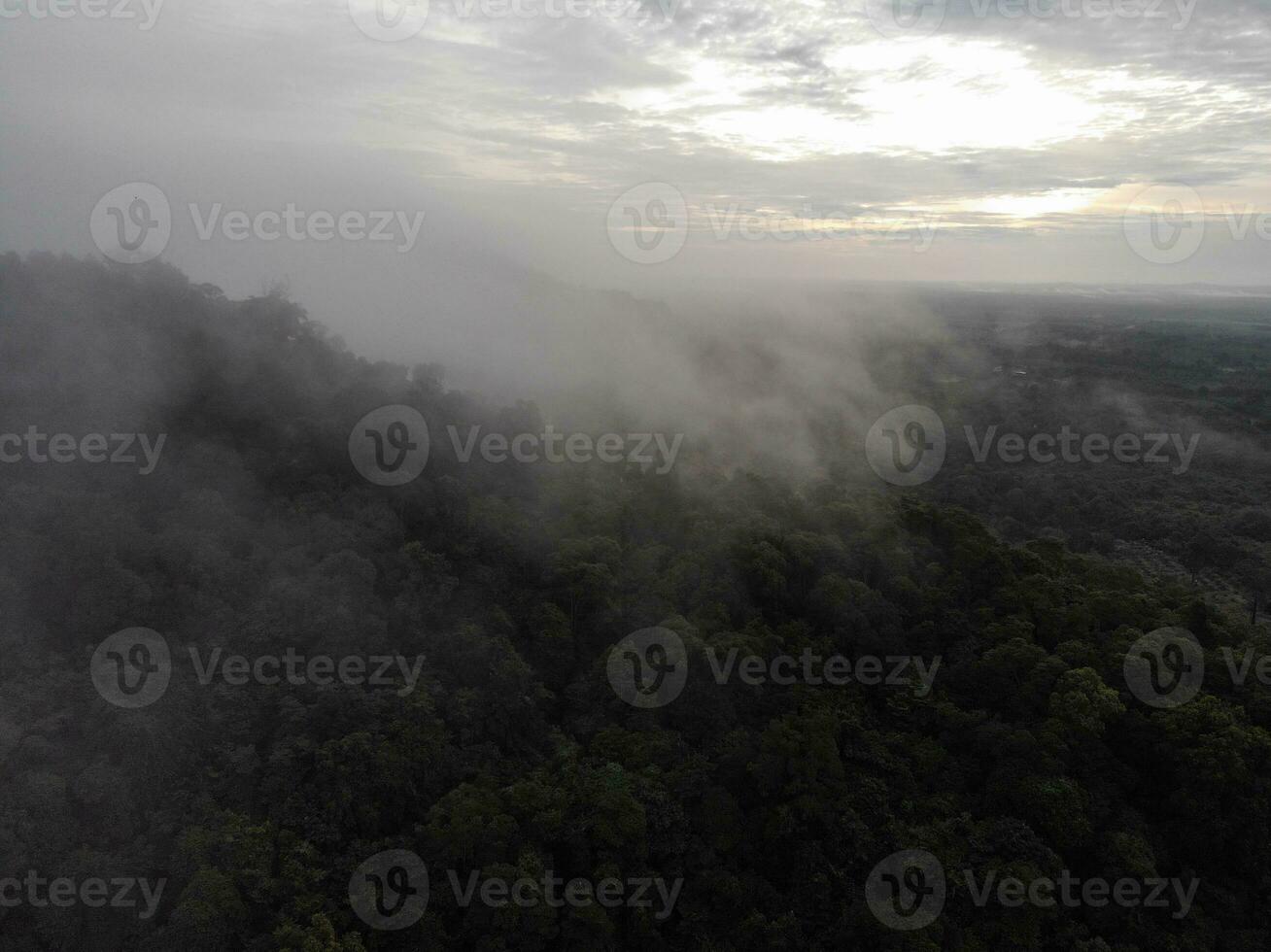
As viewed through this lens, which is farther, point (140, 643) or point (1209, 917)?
point (140, 643)

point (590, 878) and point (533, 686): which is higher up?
point (533, 686)

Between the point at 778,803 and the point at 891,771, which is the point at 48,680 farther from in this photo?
the point at 891,771

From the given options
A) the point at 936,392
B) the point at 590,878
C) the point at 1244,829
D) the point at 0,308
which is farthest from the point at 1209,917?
the point at 936,392

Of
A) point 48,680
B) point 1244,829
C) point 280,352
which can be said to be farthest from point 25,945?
point 1244,829

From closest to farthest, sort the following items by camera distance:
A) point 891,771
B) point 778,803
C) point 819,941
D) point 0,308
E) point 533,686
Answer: point 819,941 → point 778,803 → point 891,771 → point 533,686 → point 0,308

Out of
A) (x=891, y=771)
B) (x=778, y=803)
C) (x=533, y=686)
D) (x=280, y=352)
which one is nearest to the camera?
(x=778, y=803)

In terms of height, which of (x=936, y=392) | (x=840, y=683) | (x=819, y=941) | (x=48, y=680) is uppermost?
(x=936, y=392)

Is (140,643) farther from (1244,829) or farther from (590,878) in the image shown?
(1244,829)
